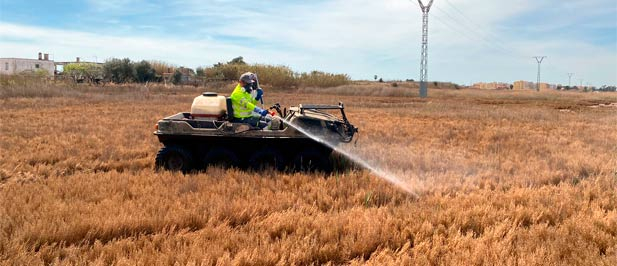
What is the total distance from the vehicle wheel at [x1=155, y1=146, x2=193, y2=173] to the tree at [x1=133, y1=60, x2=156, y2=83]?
4551 cm

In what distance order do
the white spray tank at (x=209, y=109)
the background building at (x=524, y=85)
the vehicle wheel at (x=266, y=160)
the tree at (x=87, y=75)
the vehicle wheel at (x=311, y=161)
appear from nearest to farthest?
1. the vehicle wheel at (x=266, y=160)
2. the vehicle wheel at (x=311, y=161)
3. the white spray tank at (x=209, y=109)
4. the tree at (x=87, y=75)
5. the background building at (x=524, y=85)

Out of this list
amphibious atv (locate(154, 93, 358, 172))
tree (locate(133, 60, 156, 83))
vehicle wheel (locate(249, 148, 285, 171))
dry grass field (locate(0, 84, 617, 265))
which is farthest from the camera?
tree (locate(133, 60, 156, 83))

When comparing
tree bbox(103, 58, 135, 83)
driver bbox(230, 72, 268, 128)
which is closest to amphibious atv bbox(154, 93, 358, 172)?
driver bbox(230, 72, 268, 128)

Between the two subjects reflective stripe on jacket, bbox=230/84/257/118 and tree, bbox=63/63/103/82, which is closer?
reflective stripe on jacket, bbox=230/84/257/118

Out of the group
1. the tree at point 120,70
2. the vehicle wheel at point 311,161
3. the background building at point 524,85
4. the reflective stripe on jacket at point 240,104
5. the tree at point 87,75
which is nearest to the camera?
the vehicle wheel at point 311,161

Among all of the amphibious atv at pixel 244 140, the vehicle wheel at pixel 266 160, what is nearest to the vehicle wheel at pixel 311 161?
the amphibious atv at pixel 244 140

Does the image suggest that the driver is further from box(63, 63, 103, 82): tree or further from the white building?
the white building

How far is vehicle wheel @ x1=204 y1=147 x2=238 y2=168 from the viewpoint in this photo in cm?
707

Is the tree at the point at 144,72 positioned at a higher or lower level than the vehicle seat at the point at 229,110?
higher

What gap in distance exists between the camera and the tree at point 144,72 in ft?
159

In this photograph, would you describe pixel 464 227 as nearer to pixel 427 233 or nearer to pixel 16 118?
pixel 427 233

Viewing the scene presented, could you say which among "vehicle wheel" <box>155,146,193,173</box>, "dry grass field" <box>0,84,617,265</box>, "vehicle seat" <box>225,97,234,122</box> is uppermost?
"vehicle seat" <box>225,97,234,122</box>

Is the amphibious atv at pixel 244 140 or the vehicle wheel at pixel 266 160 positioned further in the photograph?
the vehicle wheel at pixel 266 160

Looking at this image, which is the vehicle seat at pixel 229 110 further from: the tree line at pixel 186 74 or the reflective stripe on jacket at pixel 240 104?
the tree line at pixel 186 74
